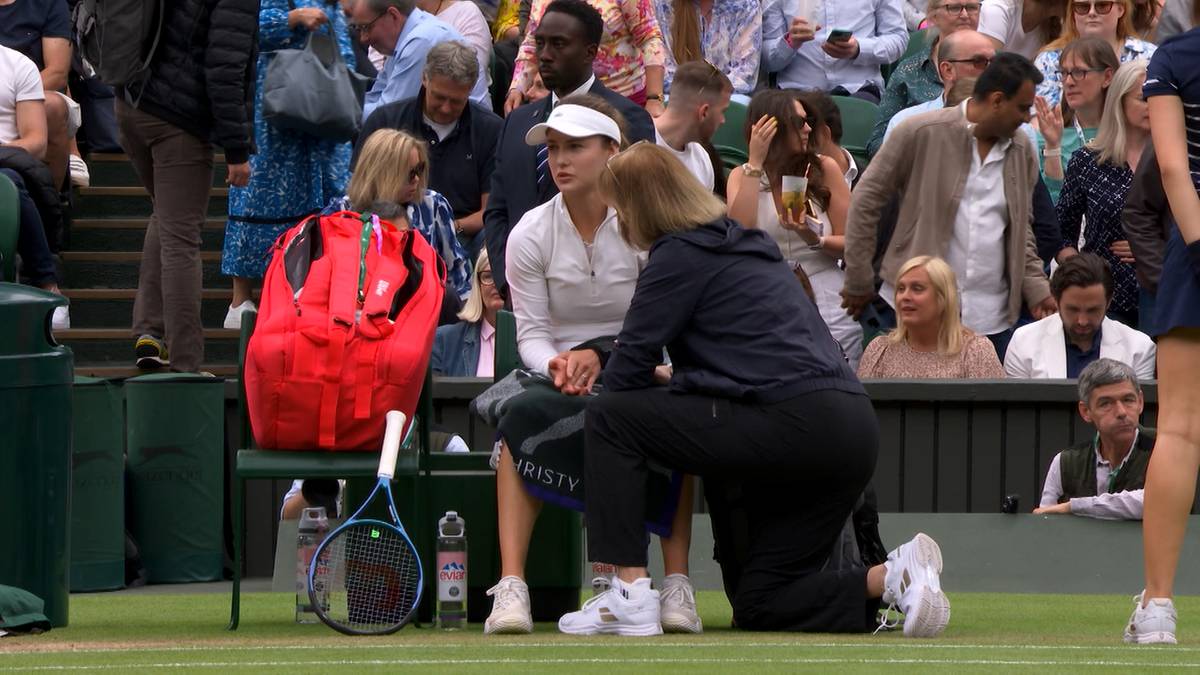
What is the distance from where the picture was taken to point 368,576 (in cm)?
684

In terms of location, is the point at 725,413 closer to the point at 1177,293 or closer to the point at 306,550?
the point at 1177,293

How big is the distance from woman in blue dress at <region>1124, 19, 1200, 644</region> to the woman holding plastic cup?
426 centimetres

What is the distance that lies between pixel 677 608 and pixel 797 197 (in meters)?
3.96

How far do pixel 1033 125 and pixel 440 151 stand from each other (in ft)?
10.6

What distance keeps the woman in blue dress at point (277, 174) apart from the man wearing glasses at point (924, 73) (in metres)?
2.98

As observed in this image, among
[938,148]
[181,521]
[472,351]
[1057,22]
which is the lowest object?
[181,521]

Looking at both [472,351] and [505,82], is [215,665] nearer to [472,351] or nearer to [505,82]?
[472,351]

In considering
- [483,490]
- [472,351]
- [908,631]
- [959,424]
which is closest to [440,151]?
[472,351]

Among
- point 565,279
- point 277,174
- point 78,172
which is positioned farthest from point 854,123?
point 565,279

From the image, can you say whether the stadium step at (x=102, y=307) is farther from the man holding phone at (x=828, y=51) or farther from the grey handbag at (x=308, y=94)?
the man holding phone at (x=828, y=51)

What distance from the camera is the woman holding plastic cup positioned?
33.8 ft

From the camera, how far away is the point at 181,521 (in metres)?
9.86

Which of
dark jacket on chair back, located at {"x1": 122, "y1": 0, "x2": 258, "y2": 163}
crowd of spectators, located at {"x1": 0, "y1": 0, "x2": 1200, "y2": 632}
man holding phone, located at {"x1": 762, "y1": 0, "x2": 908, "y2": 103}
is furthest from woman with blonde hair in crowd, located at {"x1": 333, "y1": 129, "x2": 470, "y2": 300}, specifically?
man holding phone, located at {"x1": 762, "y1": 0, "x2": 908, "y2": 103}

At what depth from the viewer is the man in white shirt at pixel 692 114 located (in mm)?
10359
